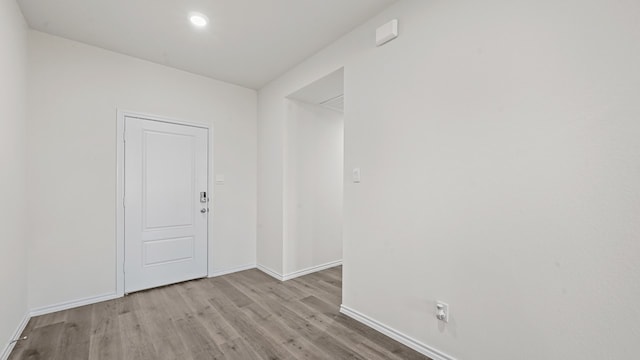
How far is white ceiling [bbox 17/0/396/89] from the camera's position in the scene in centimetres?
213

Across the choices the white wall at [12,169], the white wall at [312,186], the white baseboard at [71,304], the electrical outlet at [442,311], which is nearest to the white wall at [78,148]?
the white baseboard at [71,304]

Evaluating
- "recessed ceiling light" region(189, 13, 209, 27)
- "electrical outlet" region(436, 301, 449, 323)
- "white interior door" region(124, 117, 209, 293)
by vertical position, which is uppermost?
"recessed ceiling light" region(189, 13, 209, 27)

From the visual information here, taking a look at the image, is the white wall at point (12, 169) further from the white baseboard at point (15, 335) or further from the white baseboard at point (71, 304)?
the white baseboard at point (71, 304)

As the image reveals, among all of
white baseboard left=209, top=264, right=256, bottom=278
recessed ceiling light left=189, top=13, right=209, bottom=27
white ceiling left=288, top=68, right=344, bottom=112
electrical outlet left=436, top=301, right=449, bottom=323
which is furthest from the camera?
white baseboard left=209, top=264, right=256, bottom=278

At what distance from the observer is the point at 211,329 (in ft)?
7.34

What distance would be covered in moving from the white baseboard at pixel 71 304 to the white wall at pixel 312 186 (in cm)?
189

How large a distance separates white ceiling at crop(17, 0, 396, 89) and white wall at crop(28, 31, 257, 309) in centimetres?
21

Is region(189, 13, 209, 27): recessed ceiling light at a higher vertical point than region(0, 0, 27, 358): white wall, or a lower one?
higher

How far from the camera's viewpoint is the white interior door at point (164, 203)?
296 centimetres

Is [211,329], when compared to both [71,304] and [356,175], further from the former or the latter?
[356,175]

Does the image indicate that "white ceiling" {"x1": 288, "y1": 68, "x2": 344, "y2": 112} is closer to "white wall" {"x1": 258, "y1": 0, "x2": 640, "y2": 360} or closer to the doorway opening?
the doorway opening

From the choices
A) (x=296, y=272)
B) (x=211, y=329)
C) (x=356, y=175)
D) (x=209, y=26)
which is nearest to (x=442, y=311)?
(x=356, y=175)

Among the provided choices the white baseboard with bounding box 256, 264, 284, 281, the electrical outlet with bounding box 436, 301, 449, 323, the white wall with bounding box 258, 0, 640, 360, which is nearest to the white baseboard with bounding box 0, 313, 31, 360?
the white baseboard with bounding box 256, 264, 284, 281

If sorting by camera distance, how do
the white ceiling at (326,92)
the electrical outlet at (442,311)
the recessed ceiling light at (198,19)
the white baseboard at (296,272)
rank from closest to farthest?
the electrical outlet at (442,311)
the recessed ceiling light at (198,19)
the white ceiling at (326,92)
the white baseboard at (296,272)
